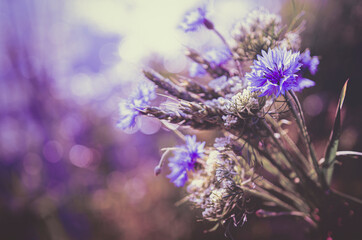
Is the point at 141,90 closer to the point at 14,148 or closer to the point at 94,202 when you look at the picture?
the point at 94,202

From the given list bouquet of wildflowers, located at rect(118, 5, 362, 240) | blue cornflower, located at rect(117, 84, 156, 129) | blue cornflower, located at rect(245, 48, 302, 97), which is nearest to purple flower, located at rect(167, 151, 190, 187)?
bouquet of wildflowers, located at rect(118, 5, 362, 240)

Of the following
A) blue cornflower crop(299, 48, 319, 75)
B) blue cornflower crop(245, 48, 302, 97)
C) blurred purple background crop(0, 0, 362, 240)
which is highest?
blue cornflower crop(245, 48, 302, 97)

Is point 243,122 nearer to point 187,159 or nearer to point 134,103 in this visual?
point 187,159

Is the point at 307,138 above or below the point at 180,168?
above

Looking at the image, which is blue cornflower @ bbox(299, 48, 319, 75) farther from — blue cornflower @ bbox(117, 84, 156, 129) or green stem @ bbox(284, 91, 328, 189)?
blue cornflower @ bbox(117, 84, 156, 129)

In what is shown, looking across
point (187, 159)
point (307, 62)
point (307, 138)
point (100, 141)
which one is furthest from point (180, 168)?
point (100, 141)

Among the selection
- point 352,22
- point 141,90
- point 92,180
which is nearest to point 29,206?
point 92,180

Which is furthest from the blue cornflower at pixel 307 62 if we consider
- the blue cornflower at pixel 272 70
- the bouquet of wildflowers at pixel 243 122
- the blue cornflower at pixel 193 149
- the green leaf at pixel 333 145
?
the blue cornflower at pixel 193 149

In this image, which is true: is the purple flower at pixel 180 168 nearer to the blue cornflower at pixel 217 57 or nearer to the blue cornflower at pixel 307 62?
the blue cornflower at pixel 217 57
